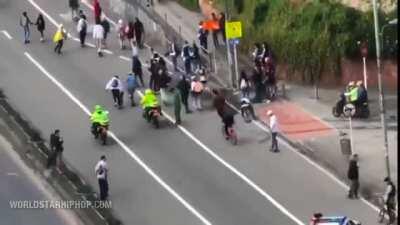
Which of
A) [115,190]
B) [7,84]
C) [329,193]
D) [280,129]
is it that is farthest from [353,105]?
[7,84]

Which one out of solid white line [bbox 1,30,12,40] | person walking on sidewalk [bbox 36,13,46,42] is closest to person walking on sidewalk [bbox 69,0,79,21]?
person walking on sidewalk [bbox 36,13,46,42]

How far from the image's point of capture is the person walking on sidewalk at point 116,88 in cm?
3684

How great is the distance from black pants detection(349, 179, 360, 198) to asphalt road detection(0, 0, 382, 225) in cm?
23

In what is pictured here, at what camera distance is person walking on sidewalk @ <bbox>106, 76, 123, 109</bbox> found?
36844 mm

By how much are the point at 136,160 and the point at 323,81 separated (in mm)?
A: 8958

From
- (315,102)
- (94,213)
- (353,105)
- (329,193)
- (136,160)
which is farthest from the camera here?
(315,102)

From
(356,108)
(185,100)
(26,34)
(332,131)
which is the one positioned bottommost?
(332,131)

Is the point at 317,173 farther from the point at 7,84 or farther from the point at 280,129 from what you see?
the point at 7,84

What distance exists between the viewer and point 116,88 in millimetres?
36906

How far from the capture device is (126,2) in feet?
150

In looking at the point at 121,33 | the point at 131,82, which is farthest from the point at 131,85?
the point at 121,33

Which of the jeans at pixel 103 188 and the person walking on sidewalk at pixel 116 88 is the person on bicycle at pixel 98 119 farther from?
the jeans at pixel 103 188

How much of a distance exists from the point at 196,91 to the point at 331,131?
449 centimetres

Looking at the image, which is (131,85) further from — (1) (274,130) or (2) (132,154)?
(1) (274,130)
